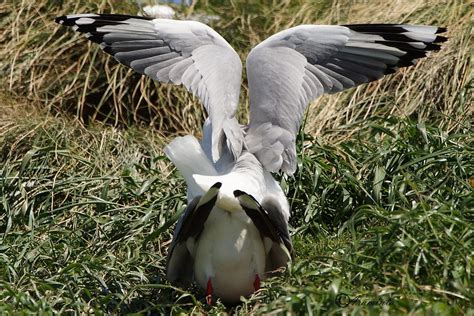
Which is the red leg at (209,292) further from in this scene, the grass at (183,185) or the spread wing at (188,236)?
the spread wing at (188,236)

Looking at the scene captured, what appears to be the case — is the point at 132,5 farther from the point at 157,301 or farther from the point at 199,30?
the point at 157,301

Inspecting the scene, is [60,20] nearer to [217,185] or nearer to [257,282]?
[217,185]

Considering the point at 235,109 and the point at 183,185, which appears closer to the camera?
the point at 235,109

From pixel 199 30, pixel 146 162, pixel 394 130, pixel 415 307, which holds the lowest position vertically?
pixel 146 162

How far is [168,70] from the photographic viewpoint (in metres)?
5.21

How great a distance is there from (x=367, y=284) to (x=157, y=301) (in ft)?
3.85

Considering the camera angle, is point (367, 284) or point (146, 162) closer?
point (367, 284)

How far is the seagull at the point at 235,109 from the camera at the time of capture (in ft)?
15.2

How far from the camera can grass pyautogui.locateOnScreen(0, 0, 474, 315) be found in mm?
4121

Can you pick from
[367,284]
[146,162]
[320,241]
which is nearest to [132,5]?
[146,162]

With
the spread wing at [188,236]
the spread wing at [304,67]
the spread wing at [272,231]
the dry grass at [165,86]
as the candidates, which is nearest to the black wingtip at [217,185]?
the spread wing at [188,236]

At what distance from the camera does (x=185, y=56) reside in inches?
206

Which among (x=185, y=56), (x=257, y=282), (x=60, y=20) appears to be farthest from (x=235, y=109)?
(x=60, y=20)

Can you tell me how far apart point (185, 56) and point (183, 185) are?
2.98 feet
